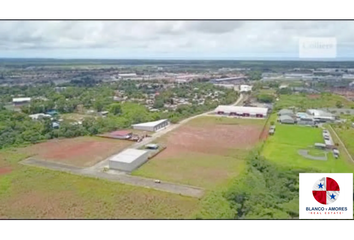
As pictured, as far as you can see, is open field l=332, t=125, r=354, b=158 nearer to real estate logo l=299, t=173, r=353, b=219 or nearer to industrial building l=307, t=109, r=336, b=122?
industrial building l=307, t=109, r=336, b=122

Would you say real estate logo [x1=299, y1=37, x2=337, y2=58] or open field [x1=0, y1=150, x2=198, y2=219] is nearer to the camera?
real estate logo [x1=299, y1=37, x2=337, y2=58]

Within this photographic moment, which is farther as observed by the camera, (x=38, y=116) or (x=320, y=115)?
(x=38, y=116)

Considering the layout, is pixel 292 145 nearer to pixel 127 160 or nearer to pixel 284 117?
pixel 284 117

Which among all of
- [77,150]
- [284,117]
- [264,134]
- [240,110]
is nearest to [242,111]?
[240,110]

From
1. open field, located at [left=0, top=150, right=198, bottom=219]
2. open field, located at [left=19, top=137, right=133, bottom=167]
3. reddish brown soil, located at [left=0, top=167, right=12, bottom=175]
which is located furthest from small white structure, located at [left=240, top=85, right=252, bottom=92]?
reddish brown soil, located at [left=0, top=167, right=12, bottom=175]

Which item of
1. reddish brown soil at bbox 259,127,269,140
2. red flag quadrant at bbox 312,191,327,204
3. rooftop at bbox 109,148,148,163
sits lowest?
red flag quadrant at bbox 312,191,327,204
